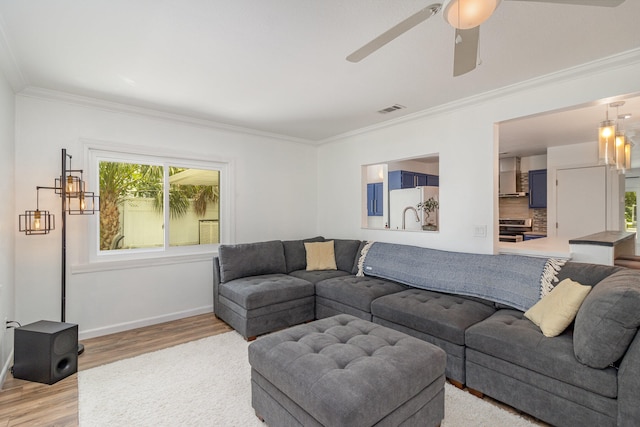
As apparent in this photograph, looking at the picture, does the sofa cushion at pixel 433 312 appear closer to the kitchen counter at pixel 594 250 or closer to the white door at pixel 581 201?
the kitchen counter at pixel 594 250

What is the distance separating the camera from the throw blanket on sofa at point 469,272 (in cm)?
254

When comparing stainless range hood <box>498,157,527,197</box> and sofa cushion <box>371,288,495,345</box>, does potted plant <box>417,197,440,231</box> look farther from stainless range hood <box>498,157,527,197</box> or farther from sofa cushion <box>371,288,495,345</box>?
sofa cushion <box>371,288,495,345</box>

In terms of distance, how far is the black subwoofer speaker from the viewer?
2387 mm

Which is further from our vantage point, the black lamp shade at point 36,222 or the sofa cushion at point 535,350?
the black lamp shade at point 36,222

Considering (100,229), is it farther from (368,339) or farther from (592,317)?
(592,317)

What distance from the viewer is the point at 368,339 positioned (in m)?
1.98

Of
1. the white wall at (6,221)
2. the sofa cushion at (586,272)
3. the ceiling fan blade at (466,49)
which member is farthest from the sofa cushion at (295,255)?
the ceiling fan blade at (466,49)

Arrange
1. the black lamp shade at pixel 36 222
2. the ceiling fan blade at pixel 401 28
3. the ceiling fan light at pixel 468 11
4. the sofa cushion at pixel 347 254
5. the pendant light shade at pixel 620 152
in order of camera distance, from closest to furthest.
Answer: the ceiling fan light at pixel 468 11 < the ceiling fan blade at pixel 401 28 < the black lamp shade at pixel 36 222 < the pendant light shade at pixel 620 152 < the sofa cushion at pixel 347 254

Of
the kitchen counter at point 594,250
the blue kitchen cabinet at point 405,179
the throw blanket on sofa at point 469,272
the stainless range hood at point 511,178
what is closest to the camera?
the throw blanket on sofa at point 469,272

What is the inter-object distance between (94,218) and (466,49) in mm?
3746

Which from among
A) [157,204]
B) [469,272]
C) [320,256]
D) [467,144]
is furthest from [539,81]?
[157,204]

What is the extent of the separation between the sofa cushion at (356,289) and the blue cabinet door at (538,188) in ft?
13.6

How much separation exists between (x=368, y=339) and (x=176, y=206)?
122 inches

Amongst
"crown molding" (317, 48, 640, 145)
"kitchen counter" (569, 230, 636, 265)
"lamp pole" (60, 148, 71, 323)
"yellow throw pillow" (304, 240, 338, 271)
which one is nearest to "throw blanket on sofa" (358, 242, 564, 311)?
"kitchen counter" (569, 230, 636, 265)
